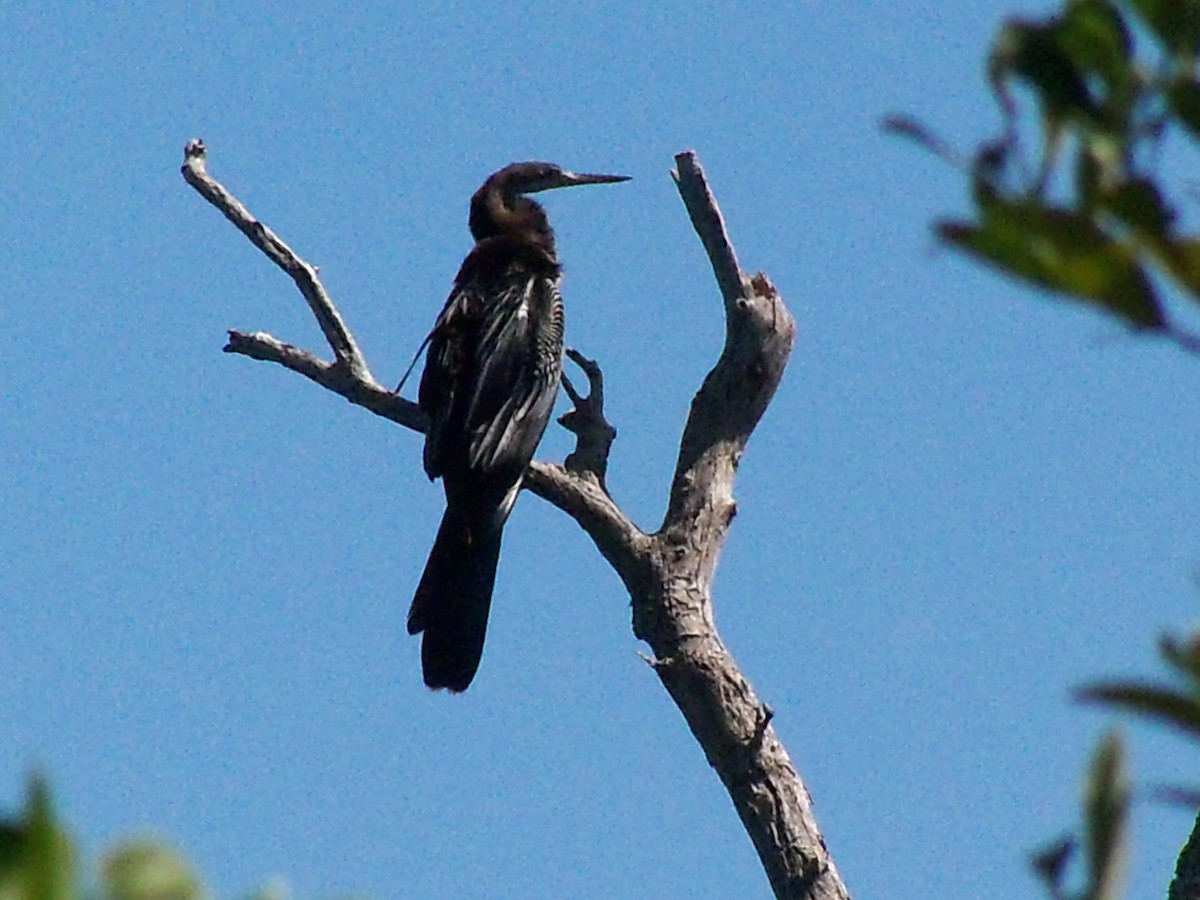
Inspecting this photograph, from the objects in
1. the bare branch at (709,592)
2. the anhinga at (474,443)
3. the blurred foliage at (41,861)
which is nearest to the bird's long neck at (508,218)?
the anhinga at (474,443)

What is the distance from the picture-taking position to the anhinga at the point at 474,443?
5555 millimetres

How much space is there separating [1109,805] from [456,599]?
499 cm

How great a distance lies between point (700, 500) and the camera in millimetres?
4965

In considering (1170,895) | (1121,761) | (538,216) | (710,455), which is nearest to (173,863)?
(1121,761)

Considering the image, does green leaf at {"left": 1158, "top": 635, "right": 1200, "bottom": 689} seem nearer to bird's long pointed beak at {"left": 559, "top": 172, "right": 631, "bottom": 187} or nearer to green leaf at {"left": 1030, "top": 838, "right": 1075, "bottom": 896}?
green leaf at {"left": 1030, "top": 838, "right": 1075, "bottom": 896}

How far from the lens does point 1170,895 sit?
3.08m

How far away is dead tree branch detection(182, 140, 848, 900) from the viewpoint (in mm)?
4516

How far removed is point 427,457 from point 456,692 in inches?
28.4

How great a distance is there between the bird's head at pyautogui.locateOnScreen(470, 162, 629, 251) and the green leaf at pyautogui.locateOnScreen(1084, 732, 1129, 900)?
234 inches

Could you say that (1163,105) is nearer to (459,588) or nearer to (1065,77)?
(1065,77)

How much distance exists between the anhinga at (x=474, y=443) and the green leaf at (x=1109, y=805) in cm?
473

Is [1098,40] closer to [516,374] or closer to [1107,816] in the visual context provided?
[1107,816]

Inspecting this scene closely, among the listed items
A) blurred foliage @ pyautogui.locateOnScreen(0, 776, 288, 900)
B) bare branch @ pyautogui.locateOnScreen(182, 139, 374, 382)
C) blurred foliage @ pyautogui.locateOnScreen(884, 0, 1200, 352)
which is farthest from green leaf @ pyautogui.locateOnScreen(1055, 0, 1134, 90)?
bare branch @ pyautogui.locateOnScreen(182, 139, 374, 382)

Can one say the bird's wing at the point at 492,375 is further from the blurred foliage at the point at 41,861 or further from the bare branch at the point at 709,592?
the blurred foliage at the point at 41,861
